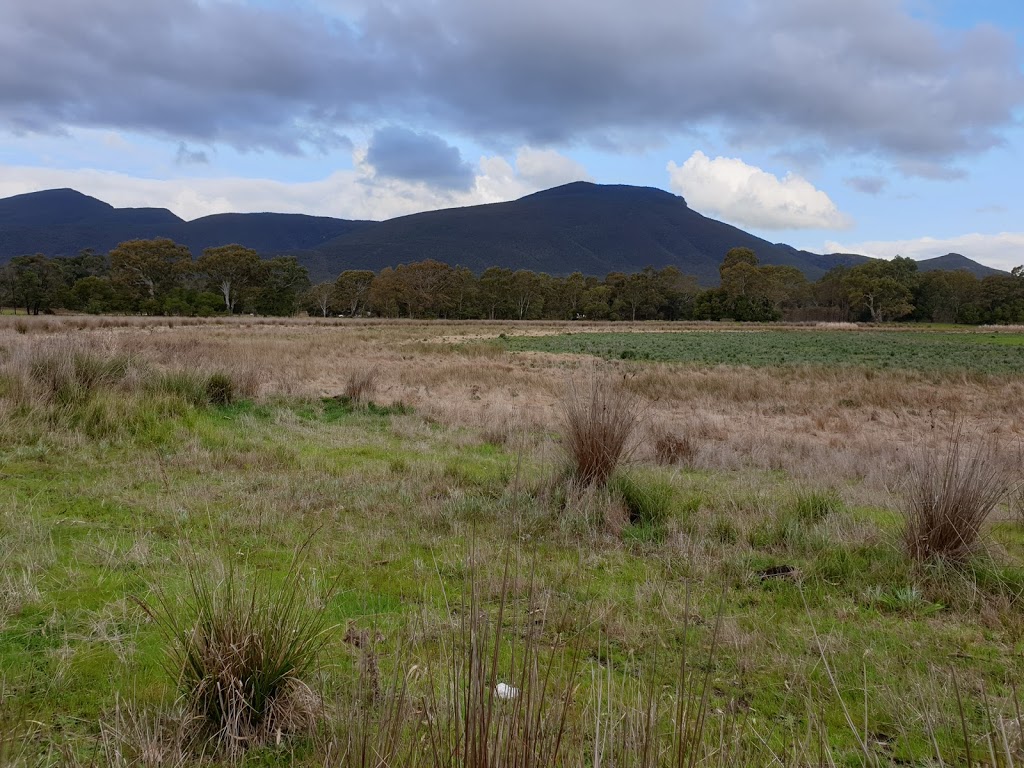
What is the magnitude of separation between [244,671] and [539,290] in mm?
100556

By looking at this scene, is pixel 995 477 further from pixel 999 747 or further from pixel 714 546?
pixel 999 747

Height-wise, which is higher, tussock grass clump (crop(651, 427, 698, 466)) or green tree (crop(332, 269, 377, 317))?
green tree (crop(332, 269, 377, 317))

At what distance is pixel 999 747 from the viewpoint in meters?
2.34

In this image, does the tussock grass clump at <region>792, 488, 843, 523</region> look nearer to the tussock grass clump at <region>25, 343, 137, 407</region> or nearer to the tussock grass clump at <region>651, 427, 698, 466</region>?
the tussock grass clump at <region>651, 427, 698, 466</region>

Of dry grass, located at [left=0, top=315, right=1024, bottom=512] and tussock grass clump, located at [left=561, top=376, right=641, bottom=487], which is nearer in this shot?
tussock grass clump, located at [left=561, top=376, right=641, bottom=487]

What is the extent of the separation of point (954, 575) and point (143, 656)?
5.30 metres

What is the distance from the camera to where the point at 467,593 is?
4.01 m

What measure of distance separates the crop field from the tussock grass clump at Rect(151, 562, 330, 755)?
0.02 metres

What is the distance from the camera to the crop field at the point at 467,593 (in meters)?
2.03

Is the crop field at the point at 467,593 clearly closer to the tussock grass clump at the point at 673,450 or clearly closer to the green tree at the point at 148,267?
the tussock grass clump at the point at 673,450

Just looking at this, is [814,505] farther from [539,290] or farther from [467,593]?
[539,290]

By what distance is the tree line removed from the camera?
3059 inches

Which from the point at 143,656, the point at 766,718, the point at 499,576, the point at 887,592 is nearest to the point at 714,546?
the point at 887,592

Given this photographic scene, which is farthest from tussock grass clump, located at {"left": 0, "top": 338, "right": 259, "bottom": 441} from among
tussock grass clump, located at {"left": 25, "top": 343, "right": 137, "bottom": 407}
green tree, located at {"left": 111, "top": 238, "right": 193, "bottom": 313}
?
green tree, located at {"left": 111, "top": 238, "right": 193, "bottom": 313}
